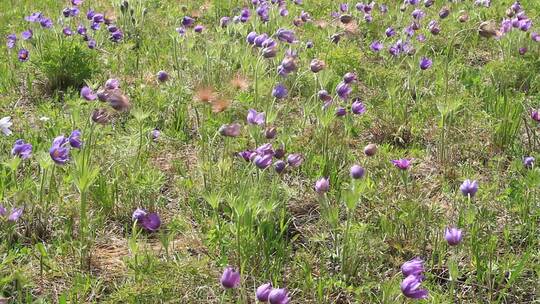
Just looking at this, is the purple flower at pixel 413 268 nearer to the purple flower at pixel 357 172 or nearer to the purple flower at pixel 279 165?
the purple flower at pixel 357 172

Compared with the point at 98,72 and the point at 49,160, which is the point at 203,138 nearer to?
the point at 49,160

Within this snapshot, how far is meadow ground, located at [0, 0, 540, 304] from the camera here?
222 centimetres

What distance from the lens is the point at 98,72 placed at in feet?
13.4

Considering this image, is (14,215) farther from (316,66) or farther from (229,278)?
(316,66)

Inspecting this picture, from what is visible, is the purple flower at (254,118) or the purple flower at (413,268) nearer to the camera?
the purple flower at (413,268)

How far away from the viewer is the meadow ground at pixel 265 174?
7.27 ft

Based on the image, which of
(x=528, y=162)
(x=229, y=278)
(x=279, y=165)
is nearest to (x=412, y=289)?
(x=229, y=278)

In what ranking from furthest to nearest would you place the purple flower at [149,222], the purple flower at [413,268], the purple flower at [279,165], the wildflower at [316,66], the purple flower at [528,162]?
the wildflower at [316,66] < the purple flower at [528,162] < the purple flower at [279,165] < the purple flower at [149,222] < the purple flower at [413,268]

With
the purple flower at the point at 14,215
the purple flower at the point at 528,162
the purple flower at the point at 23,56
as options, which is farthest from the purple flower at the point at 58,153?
the purple flower at the point at 528,162

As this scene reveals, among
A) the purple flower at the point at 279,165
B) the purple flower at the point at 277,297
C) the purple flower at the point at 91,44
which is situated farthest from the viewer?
the purple flower at the point at 91,44

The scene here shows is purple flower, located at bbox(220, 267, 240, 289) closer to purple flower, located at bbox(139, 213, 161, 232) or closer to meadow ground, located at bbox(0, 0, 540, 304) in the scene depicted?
meadow ground, located at bbox(0, 0, 540, 304)

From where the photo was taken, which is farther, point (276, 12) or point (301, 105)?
point (276, 12)

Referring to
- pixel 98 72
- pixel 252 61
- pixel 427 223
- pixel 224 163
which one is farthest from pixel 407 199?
pixel 98 72

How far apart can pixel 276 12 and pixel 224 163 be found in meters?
2.28
